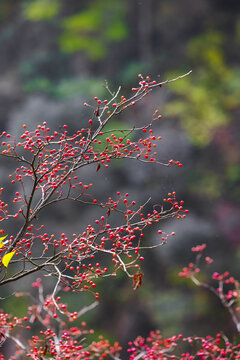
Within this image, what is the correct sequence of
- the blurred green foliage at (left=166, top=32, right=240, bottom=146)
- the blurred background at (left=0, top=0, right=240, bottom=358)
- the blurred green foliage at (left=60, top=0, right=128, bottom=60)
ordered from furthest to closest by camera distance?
the blurred green foliage at (left=60, top=0, right=128, bottom=60) → the blurred green foliage at (left=166, top=32, right=240, bottom=146) → the blurred background at (left=0, top=0, right=240, bottom=358)

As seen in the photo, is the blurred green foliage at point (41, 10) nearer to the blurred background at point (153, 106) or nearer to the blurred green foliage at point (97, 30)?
the blurred background at point (153, 106)

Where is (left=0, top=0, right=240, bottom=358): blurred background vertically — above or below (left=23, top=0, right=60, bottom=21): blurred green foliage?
below

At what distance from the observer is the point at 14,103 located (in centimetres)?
507

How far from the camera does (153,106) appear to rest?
5098 millimetres

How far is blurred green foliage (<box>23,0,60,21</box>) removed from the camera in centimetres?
548

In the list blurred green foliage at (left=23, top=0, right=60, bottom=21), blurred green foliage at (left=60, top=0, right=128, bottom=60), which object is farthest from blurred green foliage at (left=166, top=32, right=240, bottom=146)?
blurred green foliage at (left=23, top=0, right=60, bottom=21)

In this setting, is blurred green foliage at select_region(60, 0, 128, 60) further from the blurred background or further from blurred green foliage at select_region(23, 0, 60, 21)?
blurred green foliage at select_region(23, 0, 60, 21)

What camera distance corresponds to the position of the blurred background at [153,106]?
4500 millimetres

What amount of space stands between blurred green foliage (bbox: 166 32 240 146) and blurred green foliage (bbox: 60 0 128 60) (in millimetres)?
778

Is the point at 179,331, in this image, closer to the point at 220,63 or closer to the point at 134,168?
the point at 134,168

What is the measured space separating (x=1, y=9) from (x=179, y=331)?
3.80 m

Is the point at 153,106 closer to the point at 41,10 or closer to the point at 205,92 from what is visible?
the point at 205,92

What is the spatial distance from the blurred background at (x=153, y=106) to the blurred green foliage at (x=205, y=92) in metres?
0.01

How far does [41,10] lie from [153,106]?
5.36 ft
